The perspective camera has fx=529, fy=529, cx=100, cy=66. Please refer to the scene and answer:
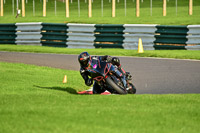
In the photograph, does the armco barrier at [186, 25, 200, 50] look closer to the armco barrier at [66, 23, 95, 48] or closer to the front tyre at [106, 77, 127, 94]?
the armco barrier at [66, 23, 95, 48]

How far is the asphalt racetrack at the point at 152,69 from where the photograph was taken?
11539 mm

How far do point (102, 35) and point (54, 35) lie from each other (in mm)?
2510

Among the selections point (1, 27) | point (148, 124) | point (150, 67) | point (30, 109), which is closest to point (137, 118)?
point (148, 124)

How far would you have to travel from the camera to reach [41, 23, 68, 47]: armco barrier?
22.3 metres

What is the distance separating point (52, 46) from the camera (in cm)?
2281

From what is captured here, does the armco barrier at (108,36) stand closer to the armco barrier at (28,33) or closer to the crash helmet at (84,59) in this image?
the armco barrier at (28,33)

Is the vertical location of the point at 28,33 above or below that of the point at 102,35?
above

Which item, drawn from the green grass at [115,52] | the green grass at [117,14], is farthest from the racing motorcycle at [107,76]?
the green grass at [117,14]

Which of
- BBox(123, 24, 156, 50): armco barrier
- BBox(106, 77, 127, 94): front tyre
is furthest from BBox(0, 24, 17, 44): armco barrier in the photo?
BBox(106, 77, 127, 94): front tyre

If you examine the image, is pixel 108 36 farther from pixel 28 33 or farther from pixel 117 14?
pixel 117 14

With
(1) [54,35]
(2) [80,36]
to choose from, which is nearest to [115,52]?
(2) [80,36]

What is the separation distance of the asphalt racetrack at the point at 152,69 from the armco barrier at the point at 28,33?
328 centimetres

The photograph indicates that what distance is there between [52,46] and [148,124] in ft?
53.7

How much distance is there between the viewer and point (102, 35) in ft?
69.4
